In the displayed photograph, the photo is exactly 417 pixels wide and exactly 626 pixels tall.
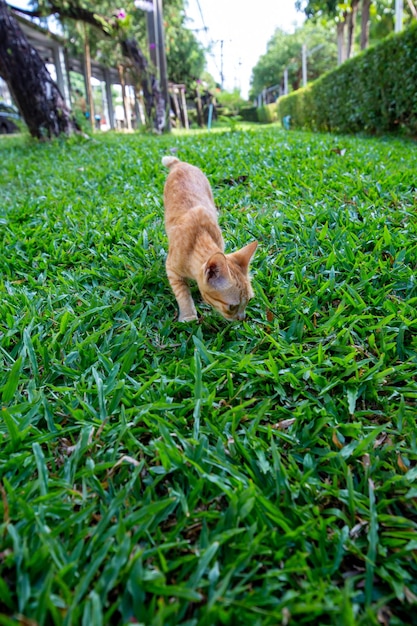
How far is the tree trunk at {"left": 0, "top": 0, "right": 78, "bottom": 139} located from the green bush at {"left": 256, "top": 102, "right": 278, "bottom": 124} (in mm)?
23381

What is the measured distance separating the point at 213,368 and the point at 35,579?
1071 mm

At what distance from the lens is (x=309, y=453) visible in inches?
59.7

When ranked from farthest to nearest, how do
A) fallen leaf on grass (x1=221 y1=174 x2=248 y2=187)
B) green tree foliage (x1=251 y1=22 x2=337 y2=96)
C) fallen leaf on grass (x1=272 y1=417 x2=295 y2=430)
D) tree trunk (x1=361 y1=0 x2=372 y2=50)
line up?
green tree foliage (x1=251 y1=22 x2=337 y2=96) < tree trunk (x1=361 y1=0 x2=372 y2=50) < fallen leaf on grass (x1=221 y1=174 x2=248 y2=187) < fallen leaf on grass (x1=272 y1=417 x2=295 y2=430)

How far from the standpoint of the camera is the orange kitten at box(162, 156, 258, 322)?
2.23 metres

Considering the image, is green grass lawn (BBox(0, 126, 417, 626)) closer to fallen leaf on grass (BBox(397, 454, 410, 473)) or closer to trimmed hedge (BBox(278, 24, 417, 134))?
fallen leaf on grass (BBox(397, 454, 410, 473))

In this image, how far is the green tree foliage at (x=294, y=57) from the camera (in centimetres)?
4356

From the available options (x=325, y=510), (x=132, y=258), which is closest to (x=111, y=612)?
(x=325, y=510)

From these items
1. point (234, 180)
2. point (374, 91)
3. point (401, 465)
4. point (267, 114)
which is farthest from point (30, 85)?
point (267, 114)

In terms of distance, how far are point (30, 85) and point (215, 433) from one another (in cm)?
941

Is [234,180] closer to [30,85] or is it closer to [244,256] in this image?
[244,256]

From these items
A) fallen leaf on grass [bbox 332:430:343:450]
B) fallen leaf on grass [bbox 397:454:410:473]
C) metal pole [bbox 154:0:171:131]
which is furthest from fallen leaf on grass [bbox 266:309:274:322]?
metal pole [bbox 154:0:171:131]

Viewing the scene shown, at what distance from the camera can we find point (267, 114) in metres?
32.3

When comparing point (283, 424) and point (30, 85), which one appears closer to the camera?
point (283, 424)

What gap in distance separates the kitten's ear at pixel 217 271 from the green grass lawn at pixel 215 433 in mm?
264
